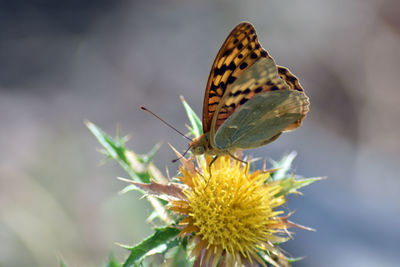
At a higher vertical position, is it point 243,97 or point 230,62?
point 230,62

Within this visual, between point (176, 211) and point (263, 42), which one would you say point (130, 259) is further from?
point (263, 42)

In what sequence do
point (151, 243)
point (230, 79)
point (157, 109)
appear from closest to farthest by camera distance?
point (151, 243) < point (230, 79) < point (157, 109)

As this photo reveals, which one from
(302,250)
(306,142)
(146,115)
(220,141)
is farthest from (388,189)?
(220,141)

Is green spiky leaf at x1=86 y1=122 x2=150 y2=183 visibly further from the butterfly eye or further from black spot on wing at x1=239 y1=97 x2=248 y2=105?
black spot on wing at x1=239 y1=97 x2=248 y2=105

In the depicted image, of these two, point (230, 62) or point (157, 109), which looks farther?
point (157, 109)

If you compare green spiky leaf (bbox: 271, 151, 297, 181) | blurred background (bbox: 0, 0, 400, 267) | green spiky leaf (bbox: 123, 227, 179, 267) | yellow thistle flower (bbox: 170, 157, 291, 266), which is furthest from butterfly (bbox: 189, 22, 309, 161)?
blurred background (bbox: 0, 0, 400, 267)

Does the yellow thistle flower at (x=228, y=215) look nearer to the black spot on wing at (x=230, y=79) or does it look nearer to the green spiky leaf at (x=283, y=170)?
the green spiky leaf at (x=283, y=170)

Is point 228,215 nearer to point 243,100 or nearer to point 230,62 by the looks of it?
point 243,100

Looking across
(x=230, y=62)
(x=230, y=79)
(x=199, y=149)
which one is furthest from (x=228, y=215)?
(x=230, y=62)
